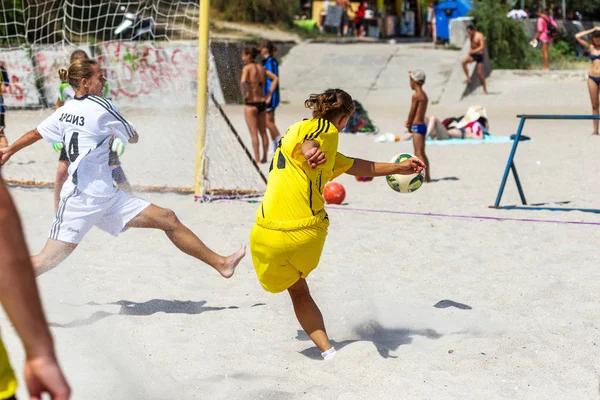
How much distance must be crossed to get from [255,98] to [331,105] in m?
7.41

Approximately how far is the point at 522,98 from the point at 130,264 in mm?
13817

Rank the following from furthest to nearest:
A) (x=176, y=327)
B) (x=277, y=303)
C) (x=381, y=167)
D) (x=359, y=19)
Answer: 1. (x=359, y=19)
2. (x=277, y=303)
3. (x=176, y=327)
4. (x=381, y=167)

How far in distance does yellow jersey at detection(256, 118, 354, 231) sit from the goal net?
14.3 ft

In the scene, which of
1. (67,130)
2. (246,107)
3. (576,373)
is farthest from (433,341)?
(246,107)

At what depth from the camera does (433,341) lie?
15.9 ft

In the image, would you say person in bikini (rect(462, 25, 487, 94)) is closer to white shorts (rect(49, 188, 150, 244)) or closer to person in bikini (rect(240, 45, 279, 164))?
person in bikini (rect(240, 45, 279, 164))

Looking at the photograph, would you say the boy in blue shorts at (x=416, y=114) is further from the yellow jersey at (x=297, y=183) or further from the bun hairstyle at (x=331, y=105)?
the yellow jersey at (x=297, y=183)

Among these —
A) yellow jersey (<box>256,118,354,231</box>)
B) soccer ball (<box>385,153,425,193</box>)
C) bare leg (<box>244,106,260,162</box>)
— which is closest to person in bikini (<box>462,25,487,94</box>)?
bare leg (<box>244,106,260,162</box>)

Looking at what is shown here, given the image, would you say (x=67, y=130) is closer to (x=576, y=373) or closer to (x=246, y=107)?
(x=576, y=373)

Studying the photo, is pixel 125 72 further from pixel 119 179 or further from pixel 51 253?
pixel 51 253

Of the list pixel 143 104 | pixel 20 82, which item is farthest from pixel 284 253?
pixel 143 104

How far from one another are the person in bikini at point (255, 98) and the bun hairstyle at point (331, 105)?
7057mm

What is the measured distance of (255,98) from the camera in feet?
38.0

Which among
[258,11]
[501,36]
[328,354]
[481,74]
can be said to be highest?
[258,11]
